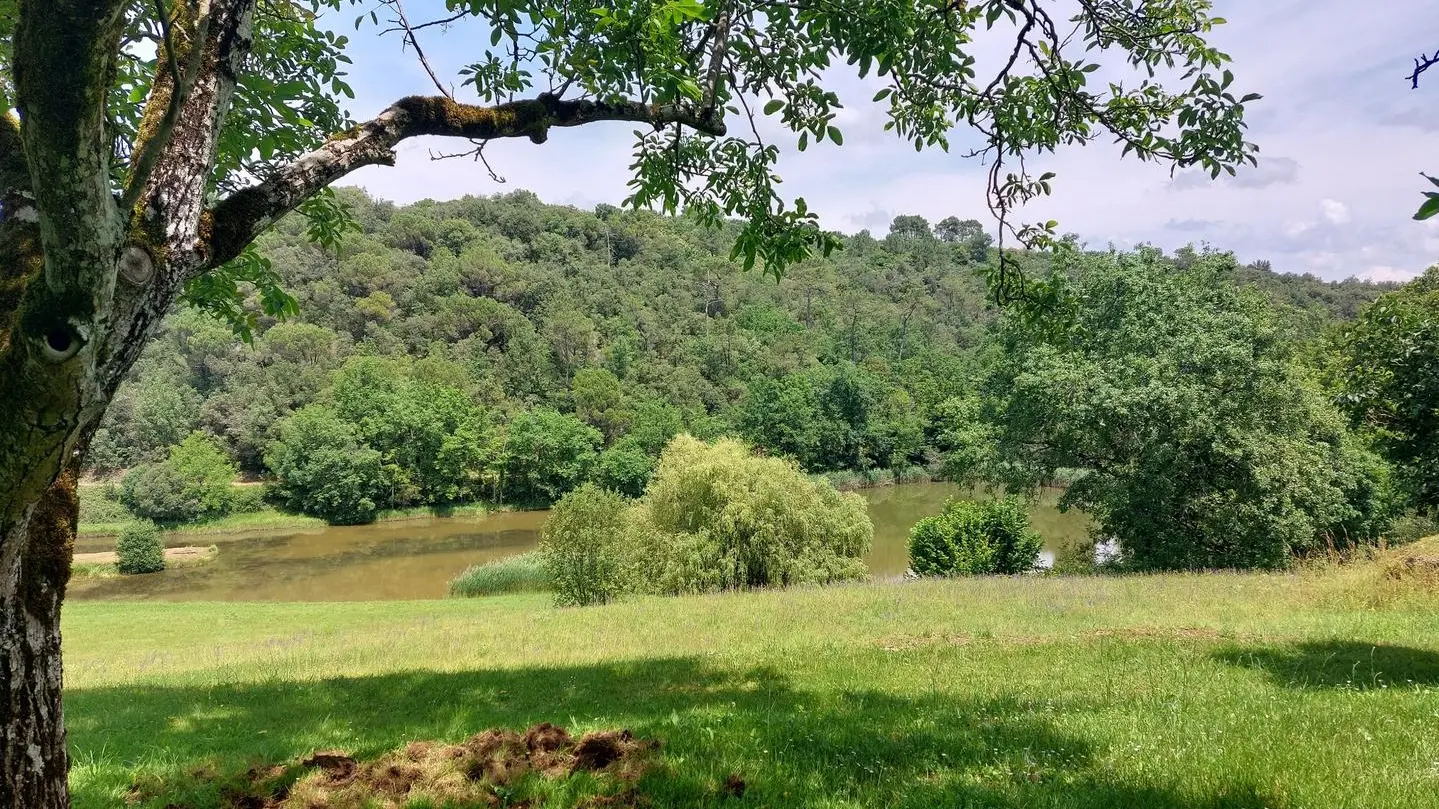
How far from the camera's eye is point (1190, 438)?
2033 centimetres

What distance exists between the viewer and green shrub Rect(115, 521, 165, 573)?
109 ft

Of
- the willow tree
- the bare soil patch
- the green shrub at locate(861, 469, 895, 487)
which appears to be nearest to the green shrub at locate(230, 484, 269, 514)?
the green shrub at locate(861, 469, 895, 487)

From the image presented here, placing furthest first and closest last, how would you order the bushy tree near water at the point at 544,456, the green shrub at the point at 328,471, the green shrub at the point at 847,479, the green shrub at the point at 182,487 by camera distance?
the green shrub at the point at 847,479 < the bushy tree near water at the point at 544,456 < the green shrub at the point at 328,471 < the green shrub at the point at 182,487

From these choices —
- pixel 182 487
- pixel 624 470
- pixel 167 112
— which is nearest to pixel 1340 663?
pixel 167 112

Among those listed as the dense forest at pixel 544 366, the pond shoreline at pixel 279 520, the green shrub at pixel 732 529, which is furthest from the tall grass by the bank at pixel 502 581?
the pond shoreline at pixel 279 520

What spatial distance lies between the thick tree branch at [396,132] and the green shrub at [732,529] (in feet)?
53.2

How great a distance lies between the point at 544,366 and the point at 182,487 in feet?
110

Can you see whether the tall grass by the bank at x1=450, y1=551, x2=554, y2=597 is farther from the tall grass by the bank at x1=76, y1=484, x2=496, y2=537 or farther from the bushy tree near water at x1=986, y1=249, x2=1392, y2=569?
the tall grass by the bank at x1=76, y1=484, x2=496, y2=537

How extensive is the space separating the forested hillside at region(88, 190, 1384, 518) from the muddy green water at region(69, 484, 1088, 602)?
6.72m

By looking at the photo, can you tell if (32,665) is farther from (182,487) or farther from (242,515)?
(242,515)

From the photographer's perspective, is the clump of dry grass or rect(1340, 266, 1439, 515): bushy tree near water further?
the clump of dry grass

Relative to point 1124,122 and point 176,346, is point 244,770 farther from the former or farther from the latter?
point 176,346

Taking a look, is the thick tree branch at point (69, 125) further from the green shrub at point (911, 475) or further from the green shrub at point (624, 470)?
the green shrub at point (911, 475)

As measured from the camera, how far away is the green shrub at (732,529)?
19547 mm
